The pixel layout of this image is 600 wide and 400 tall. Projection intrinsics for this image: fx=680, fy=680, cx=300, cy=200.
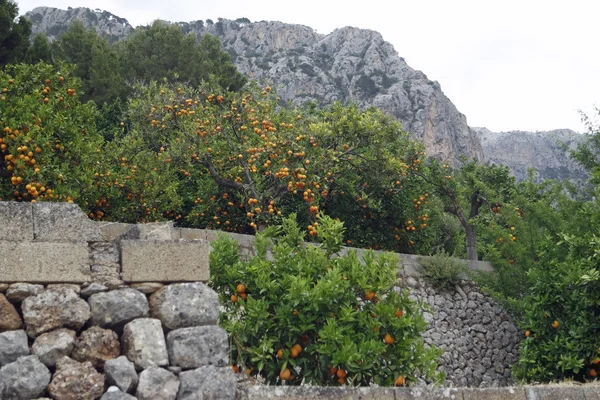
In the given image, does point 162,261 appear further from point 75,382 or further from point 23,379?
point 23,379

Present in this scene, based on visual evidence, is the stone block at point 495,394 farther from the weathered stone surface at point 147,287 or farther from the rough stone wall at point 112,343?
the weathered stone surface at point 147,287

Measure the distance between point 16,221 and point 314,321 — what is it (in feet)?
7.54

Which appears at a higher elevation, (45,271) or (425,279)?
(45,271)

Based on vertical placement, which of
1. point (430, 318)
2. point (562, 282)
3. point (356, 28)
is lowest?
point (430, 318)

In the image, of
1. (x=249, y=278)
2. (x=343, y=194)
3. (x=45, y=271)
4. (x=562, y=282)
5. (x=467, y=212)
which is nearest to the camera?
(x=45, y=271)

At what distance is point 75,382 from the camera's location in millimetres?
3229

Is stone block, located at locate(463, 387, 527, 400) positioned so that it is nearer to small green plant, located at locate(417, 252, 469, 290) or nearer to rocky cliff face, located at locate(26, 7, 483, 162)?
small green plant, located at locate(417, 252, 469, 290)

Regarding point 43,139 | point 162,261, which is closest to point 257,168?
point 43,139

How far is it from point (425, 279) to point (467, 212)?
510 cm

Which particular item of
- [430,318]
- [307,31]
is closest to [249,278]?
[430,318]

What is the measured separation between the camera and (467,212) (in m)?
14.9

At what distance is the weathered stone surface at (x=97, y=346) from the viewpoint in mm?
3312

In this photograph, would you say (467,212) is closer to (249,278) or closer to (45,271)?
(249,278)

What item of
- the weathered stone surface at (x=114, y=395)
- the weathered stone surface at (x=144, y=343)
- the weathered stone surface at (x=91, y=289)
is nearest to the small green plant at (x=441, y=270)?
the weathered stone surface at (x=144, y=343)
